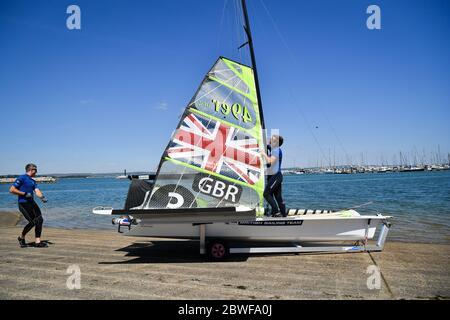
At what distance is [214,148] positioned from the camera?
19.1 feet

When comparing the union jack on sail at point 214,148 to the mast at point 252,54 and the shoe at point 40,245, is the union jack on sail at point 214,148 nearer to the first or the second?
the mast at point 252,54

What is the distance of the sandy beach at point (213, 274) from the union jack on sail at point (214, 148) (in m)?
1.60

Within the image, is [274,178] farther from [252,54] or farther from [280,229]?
[252,54]

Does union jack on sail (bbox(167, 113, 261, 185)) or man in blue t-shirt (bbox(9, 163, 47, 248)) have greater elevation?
union jack on sail (bbox(167, 113, 261, 185))

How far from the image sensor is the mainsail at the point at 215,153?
5660mm

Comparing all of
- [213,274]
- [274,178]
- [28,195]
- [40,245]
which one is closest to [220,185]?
[274,178]

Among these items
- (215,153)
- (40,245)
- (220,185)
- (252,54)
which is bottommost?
(40,245)

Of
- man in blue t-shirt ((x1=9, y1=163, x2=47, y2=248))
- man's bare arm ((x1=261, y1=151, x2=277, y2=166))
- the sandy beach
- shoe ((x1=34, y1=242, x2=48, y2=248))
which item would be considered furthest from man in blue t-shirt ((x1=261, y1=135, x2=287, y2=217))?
shoe ((x1=34, y1=242, x2=48, y2=248))

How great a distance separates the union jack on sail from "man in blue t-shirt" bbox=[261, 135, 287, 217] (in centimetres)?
34

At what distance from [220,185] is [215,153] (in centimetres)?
58

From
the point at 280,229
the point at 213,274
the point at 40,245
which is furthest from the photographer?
the point at 40,245

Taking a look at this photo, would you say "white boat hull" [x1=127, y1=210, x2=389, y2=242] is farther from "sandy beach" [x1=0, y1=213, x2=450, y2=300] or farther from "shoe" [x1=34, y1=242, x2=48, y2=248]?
"shoe" [x1=34, y1=242, x2=48, y2=248]

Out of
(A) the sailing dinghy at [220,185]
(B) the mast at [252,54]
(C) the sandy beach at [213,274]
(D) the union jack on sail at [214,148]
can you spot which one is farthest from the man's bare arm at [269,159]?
(C) the sandy beach at [213,274]

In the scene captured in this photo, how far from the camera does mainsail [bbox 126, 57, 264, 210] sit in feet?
18.6
